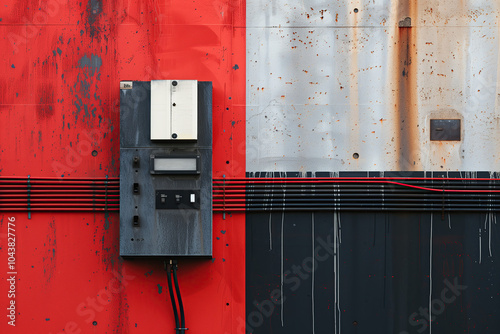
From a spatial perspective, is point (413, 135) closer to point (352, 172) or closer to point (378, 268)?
point (352, 172)

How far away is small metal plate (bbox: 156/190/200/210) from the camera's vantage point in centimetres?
353

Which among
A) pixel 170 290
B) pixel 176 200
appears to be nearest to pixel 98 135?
pixel 176 200

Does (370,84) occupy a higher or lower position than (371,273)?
higher

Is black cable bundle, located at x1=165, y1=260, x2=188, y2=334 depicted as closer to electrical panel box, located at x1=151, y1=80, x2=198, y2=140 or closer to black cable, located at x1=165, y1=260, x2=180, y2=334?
black cable, located at x1=165, y1=260, x2=180, y2=334

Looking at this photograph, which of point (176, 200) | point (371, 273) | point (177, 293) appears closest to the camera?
point (176, 200)

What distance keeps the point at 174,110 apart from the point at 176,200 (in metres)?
0.68

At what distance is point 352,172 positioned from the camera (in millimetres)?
3828

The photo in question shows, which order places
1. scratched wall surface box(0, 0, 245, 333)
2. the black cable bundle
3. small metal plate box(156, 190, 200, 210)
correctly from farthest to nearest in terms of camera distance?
scratched wall surface box(0, 0, 245, 333)
the black cable bundle
small metal plate box(156, 190, 200, 210)

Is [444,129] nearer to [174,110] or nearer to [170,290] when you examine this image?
[174,110]

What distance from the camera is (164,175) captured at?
3.56 metres

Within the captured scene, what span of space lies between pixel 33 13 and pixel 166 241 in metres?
2.16

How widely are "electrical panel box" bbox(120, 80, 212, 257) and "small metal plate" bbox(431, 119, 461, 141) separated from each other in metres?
1.83

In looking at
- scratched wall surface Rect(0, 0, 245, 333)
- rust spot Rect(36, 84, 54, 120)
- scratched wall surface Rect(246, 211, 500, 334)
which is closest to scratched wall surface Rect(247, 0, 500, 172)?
scratched wall surface Rect(0, 0, 245, 333)

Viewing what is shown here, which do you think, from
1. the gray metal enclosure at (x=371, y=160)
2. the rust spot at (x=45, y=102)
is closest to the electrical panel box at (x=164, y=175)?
the gray metal enclosure at (x=371, y=160)
